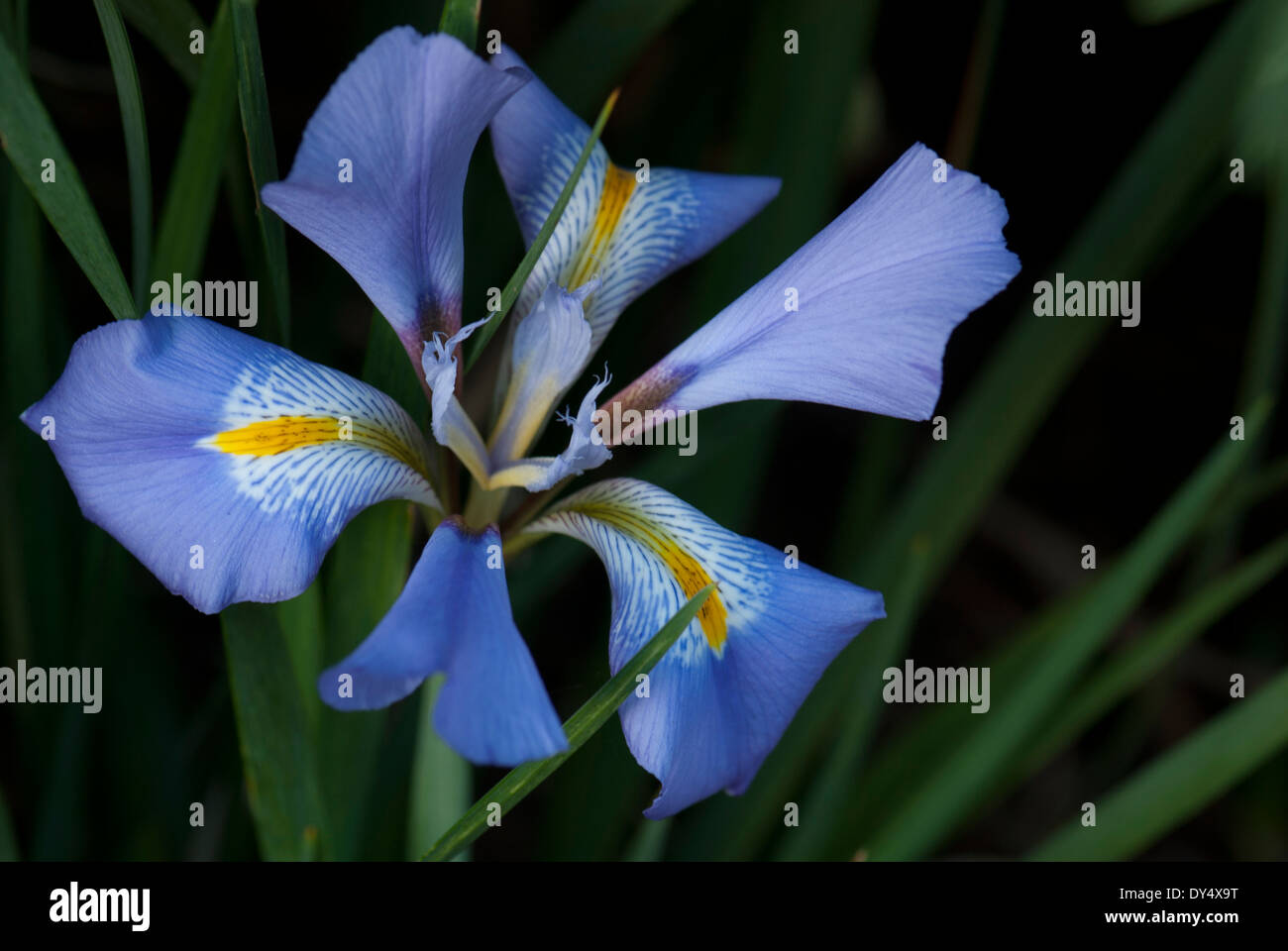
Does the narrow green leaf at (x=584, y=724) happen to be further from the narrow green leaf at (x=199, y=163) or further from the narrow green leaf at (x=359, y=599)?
the narrow green leaf at (x=199, y=163)

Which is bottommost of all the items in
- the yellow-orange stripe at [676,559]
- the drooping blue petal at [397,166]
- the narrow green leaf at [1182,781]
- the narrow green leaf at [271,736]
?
the narrow green leaf at [1182,781]

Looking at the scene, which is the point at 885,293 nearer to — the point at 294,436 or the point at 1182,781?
the point at 294,436

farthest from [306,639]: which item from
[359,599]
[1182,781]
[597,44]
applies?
[1182,781]

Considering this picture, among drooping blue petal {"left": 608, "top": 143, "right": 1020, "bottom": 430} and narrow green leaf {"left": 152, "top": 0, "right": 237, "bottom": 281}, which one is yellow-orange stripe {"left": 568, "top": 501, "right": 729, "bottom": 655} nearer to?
drooping blue petal {"left": 608, "top": 143, "right": 1020, "bottom": 430}

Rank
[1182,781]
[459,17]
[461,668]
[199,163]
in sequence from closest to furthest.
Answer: [461,668] < [459,17] < [199,163] < [1182,781]

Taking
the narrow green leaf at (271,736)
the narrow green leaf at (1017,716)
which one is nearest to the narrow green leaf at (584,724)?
the narrow green leaf at (271,736)

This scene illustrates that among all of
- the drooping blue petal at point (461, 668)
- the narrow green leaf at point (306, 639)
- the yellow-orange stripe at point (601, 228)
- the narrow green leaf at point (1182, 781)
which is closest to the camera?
the drooping blue petal at point (461, 668)

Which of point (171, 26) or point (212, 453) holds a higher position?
point (171, 26)
